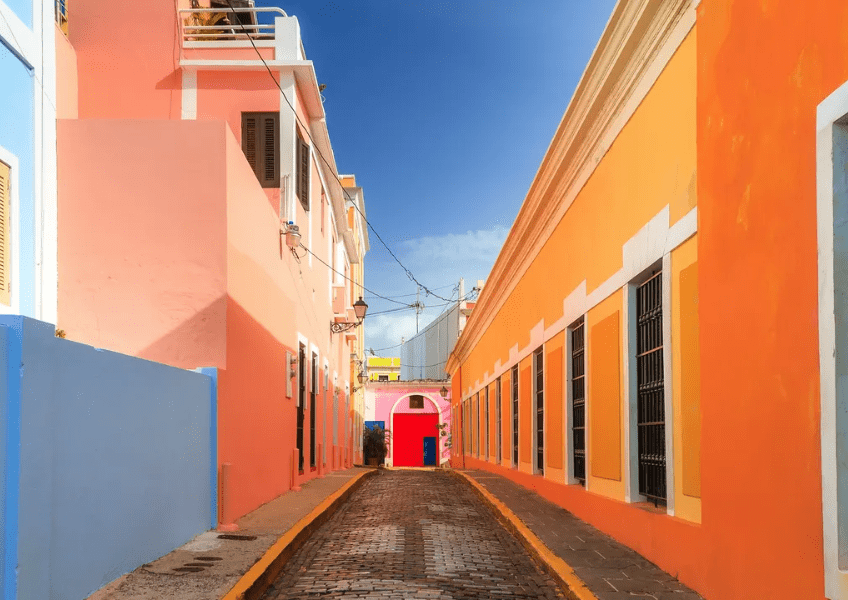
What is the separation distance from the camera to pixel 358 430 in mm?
35500

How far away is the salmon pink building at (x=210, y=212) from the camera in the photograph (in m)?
9.17

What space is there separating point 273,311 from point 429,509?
342 cm

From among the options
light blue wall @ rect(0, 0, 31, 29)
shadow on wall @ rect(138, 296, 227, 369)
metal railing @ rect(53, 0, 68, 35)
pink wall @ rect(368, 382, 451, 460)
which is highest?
metal railing @ rect(53, 0, 68, 35)

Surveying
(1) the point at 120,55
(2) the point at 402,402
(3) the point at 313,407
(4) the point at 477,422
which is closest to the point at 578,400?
(3) the point at 313,407

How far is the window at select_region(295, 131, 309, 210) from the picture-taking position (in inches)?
570

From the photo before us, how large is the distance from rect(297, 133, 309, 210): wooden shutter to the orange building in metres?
4.81

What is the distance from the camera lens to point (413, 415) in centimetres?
4150

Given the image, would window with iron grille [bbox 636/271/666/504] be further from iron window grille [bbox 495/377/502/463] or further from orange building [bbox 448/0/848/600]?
iron window grille [bbox 495/377/502/463]

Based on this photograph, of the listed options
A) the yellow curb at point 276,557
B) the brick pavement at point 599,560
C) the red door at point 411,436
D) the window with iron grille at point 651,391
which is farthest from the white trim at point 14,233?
the red door at point 411,436

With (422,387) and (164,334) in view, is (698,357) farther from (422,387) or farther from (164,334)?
(422,387)

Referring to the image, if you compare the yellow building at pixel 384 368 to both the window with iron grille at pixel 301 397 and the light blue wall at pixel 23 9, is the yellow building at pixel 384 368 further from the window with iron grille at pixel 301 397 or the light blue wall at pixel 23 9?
the light blue wall at pixel 23 9

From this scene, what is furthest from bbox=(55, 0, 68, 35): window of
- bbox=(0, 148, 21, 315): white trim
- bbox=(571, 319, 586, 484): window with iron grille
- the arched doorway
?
the arched doorway

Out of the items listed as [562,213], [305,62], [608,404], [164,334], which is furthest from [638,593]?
[305,62]

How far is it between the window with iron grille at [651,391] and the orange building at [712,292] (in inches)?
1.0
